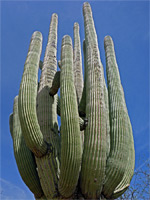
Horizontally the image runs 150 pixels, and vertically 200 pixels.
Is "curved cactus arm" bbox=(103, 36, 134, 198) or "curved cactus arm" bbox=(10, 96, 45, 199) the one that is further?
"curved cactus arm" bbox=(10, 96, 45, 199)

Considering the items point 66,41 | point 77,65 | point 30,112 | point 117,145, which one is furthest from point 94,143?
point 77,65

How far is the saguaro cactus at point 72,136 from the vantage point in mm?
4254

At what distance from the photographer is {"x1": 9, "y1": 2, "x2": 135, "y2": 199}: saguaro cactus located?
4254 millimetres

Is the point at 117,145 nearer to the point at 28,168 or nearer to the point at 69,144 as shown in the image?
the point at 69,144

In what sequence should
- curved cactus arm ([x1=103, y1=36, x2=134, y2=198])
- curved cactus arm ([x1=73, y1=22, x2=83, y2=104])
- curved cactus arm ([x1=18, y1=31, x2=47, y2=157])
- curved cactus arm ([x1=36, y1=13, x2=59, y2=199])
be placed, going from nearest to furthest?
1. curved cactus arm ([x1=18, y1=31, x2=47, y2=157])
2. curved cactus arm ([x1=103, y1=36, x2=134, y2=198])
3. curved cactus arm ([x1=36, y1=13, x2=59, y2=199])
4. curved cactus arm ([x1=73, y1=22, x2=83, y2=104])

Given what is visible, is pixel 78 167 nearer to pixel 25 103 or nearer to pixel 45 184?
pixel 45 184

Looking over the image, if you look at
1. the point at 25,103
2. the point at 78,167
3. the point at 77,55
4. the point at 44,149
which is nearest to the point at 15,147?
the point at 44,149

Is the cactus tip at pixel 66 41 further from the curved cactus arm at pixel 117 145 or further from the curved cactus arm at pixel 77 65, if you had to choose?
the curved cactus arm at pixel 77 65

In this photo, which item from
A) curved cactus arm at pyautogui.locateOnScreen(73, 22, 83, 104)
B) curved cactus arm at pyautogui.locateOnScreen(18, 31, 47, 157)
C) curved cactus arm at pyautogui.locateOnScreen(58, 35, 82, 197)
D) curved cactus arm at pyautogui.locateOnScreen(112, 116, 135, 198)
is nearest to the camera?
curved cactus arm at pyautogui.locateOnScreen(58, 35, 82, 197)

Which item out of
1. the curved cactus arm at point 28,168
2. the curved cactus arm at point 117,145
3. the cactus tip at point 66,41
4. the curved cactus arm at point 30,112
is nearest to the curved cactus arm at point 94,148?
the curved cactus arm at point 117,145

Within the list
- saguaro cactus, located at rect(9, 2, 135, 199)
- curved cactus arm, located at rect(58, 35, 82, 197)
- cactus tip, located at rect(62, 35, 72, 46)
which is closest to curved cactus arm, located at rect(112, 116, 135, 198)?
saguaro cactus, located at rect(9, 2, 135, 199)

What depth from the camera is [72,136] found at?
413cm

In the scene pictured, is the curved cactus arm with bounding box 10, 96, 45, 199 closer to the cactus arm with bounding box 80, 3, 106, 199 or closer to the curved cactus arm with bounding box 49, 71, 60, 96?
the cactus arm with bounding box 80, 3, 106, 199

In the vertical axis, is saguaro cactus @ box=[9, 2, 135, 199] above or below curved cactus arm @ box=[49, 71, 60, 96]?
below
